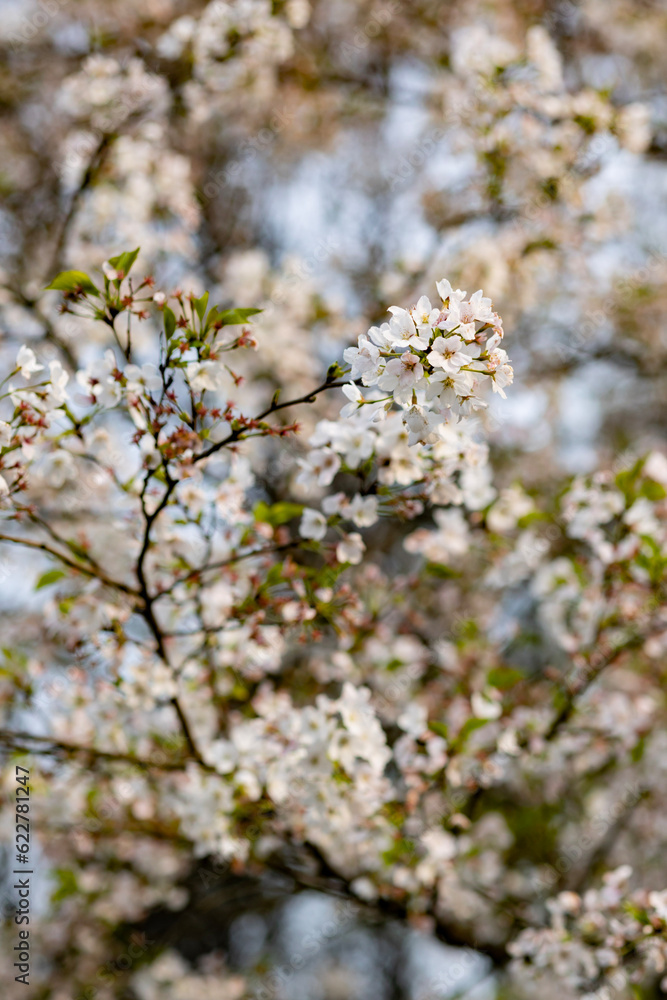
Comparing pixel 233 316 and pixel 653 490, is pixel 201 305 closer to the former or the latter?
pixel 233 316

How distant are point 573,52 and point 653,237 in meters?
1.63

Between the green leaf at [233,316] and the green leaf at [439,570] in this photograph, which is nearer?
the green leaf at [233,316]

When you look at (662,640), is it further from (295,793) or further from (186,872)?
(186,872)

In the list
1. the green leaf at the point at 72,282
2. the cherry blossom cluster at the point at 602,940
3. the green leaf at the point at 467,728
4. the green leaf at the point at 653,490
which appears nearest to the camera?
the green leaf at the point at 72,282

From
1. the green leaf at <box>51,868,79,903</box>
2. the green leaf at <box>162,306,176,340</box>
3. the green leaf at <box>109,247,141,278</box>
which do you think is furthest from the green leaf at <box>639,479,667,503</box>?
the green leaf at <box>51,868,79,903</box>

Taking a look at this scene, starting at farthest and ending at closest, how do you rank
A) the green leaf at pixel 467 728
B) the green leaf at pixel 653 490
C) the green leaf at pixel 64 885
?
the green leaf at pixel 64 885
the green leaf at pixel 653 490
the green leaf at pixel 467 728

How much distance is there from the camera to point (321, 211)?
21.5 feet

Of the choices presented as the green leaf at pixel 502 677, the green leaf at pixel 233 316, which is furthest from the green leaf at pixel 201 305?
the green leaf at pixel 502 677

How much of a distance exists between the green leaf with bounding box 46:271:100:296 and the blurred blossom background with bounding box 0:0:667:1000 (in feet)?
2.95

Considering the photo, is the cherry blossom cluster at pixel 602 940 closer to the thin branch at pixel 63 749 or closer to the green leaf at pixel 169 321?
the thin branch at pixel 63 749

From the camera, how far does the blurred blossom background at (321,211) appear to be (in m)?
3.55

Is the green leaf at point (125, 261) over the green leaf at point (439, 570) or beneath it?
over

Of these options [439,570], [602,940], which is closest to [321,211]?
[439,570]

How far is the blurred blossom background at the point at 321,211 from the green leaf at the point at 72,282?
90 centimetres
